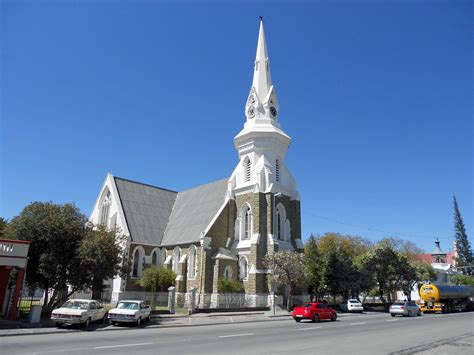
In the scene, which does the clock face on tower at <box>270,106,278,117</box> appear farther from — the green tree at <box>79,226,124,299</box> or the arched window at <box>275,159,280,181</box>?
the green tree at <box>79,226,124,299</box>

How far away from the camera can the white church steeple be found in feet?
126

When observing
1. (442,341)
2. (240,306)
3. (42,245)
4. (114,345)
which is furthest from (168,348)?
(240,306)

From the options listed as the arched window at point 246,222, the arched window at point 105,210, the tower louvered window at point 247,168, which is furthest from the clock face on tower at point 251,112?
the arched window at point 105,210

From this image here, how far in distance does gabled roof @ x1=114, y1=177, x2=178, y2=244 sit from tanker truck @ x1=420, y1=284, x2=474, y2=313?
2884 cm

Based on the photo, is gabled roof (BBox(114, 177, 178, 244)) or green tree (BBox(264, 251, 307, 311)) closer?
green tree (BBox(264, 251, 307, 311))

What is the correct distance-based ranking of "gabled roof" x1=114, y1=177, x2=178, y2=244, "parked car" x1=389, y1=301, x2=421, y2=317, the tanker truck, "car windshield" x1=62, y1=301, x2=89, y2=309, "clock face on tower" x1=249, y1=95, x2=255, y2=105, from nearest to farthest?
1. "car windshield" x1=62, y1=301, x2=89, y2=309
2. "parked car" x1=389, y1=301, x2=421, y2=317
3. the tanker truck
4. "gabled roof" x1=114, y1=177, x2=178, y2=244
5. "clock face on tower" x1=249, y1=95, x2=255, y2=105

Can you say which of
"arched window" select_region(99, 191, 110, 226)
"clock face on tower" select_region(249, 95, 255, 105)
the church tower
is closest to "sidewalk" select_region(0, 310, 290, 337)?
the church tower

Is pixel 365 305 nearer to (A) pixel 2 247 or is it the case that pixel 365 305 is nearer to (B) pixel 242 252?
(B) pixel 242 252

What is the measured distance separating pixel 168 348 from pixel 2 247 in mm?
13787

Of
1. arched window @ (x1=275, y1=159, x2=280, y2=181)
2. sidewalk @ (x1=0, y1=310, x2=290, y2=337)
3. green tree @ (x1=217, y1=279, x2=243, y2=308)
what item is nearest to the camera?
sidewalk @ (x1=0, y1=310, x2=290, y2=337)

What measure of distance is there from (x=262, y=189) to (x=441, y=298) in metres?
21.4

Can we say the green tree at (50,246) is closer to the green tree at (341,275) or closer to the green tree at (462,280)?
the green tree at (341,275)

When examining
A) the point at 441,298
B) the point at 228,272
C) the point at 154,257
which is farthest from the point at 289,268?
the point at 441,298

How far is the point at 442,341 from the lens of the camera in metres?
14.8
